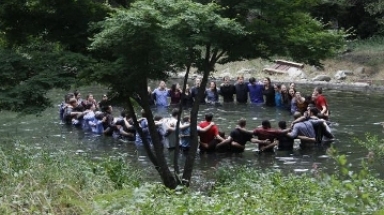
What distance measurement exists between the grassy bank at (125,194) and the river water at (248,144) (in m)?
3.41

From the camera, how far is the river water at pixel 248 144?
50.9ft

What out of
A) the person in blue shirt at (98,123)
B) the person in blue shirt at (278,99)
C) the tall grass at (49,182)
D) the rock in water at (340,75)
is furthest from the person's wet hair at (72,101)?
the rock in water at (340,75)

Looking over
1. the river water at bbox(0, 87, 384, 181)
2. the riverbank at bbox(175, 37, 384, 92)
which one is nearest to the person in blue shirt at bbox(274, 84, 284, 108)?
the river water at bbox(0, 87, 384, 181)

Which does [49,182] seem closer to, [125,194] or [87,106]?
[125,194]

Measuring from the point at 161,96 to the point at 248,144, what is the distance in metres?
7.97

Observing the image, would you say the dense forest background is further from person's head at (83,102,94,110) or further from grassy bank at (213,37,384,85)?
grassy bank at (213,37,384,85)

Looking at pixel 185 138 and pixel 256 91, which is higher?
pixel 256 91

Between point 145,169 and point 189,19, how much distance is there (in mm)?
5379

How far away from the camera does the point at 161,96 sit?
82.8 feet

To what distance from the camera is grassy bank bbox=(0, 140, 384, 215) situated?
705 cm

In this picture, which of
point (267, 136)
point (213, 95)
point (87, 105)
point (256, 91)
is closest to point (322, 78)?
point (256, 91)

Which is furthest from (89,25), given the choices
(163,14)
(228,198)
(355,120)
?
(355,120)

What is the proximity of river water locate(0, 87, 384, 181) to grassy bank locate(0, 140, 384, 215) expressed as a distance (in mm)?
3412

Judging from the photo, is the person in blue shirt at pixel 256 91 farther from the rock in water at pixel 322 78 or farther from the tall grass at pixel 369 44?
the tall grass at pixel 369 44
